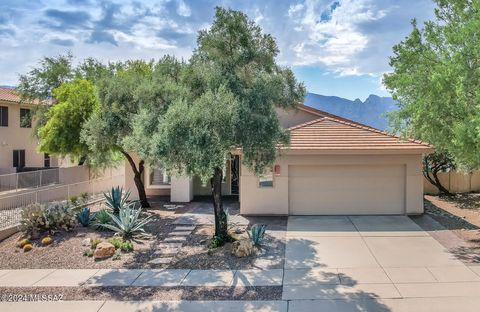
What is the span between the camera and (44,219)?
12.4 m

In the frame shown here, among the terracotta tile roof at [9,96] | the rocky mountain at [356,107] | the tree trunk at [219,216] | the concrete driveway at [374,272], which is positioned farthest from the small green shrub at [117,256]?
the rocky mountain at [356,107]

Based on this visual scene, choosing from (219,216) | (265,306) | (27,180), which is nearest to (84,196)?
(27,180)

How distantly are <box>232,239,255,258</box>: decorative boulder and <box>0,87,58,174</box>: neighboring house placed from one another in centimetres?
2150

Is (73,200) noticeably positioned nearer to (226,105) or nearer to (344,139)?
(226,105)

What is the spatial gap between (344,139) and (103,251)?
10.0 meters

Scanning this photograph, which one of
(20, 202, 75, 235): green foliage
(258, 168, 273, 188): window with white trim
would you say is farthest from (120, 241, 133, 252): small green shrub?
(258, 168, 273, 188): window with white trim

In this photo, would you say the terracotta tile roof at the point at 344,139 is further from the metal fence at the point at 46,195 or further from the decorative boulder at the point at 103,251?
the metal fence at the point at 46,195

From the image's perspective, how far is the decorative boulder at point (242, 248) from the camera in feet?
33.1

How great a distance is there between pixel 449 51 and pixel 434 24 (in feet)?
3.62

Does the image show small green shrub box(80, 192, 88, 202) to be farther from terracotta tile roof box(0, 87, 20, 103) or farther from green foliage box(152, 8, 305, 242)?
terracotta tile roof box(0, 87, 20, 103)

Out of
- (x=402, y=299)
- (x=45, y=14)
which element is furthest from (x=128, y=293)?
(x=45, y=14)

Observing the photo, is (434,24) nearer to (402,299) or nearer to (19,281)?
(402,299)

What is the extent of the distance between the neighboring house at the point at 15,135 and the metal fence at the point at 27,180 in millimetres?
7828

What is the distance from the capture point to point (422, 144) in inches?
576
